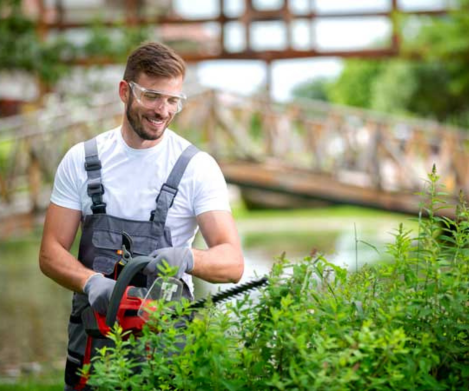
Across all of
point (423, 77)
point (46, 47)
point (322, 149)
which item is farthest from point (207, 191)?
point (423, 77)

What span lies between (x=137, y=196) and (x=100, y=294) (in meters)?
0.48

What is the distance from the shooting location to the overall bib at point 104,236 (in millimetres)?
3531

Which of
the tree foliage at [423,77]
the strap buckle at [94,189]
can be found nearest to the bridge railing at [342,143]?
the tree foliage at [423,77]

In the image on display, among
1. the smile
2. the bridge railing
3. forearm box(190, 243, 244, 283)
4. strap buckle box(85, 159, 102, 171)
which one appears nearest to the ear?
the smile

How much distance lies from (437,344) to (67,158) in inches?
60.3

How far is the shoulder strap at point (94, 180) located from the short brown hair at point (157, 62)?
31 cm

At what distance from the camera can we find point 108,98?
638 inches

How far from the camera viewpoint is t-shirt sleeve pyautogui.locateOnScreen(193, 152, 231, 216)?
350cm

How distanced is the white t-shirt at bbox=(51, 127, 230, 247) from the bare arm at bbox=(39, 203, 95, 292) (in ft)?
0.14

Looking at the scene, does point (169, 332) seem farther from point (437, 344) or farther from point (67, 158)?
point (67, 158)

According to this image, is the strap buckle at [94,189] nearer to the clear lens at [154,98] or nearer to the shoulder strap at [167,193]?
the shoulder strap at [167,193]

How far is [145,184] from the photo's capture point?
11.7 feet

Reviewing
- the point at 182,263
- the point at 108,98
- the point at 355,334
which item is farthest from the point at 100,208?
the point at 108,98

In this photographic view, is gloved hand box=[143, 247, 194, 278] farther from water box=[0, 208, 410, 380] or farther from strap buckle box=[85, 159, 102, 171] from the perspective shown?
strap buckle box=[85, 159, 102, 171]
